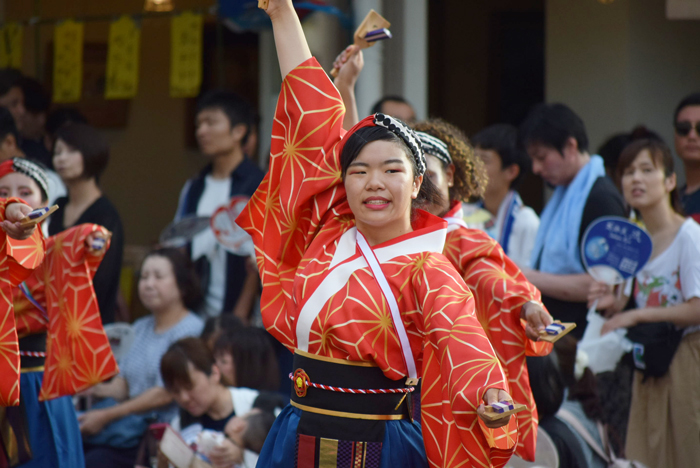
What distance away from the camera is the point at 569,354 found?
2902 millimetres

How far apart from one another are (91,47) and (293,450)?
4.83 metres

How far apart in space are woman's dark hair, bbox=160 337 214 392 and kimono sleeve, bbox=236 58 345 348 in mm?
1220

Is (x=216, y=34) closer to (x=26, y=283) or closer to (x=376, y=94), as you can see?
(x=376, y=94)

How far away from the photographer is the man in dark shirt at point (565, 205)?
337 centimetres

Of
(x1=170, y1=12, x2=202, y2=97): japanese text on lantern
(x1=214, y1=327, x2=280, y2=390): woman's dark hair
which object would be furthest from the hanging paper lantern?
(x1=214, y1=327, x2=280, y2=390): woman's dark hair

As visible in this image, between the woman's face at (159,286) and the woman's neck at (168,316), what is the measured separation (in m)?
0.02

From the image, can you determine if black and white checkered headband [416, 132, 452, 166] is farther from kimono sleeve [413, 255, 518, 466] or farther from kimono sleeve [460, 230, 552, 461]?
kimono sleeve [413, 255, 518, 466]

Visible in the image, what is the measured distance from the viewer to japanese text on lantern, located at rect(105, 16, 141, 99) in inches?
210

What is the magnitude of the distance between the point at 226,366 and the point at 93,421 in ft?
2.03

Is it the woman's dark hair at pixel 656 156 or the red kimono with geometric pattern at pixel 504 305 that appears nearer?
the red kimono with geometric pattern at pixel 504 305

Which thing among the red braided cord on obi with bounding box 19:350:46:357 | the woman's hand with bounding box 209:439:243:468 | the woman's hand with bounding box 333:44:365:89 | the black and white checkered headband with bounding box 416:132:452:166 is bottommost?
the woman's hand with bounding box 209:439:243:468

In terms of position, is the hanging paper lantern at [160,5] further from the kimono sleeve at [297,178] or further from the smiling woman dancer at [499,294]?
the kimono sleeve at [297,178]

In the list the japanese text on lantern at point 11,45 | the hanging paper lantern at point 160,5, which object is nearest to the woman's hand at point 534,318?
the hanging paper lantern at point 160,5

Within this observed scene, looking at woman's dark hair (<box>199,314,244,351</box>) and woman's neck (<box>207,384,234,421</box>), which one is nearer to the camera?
woman's neck (<box>207,384,234,421</box>)
